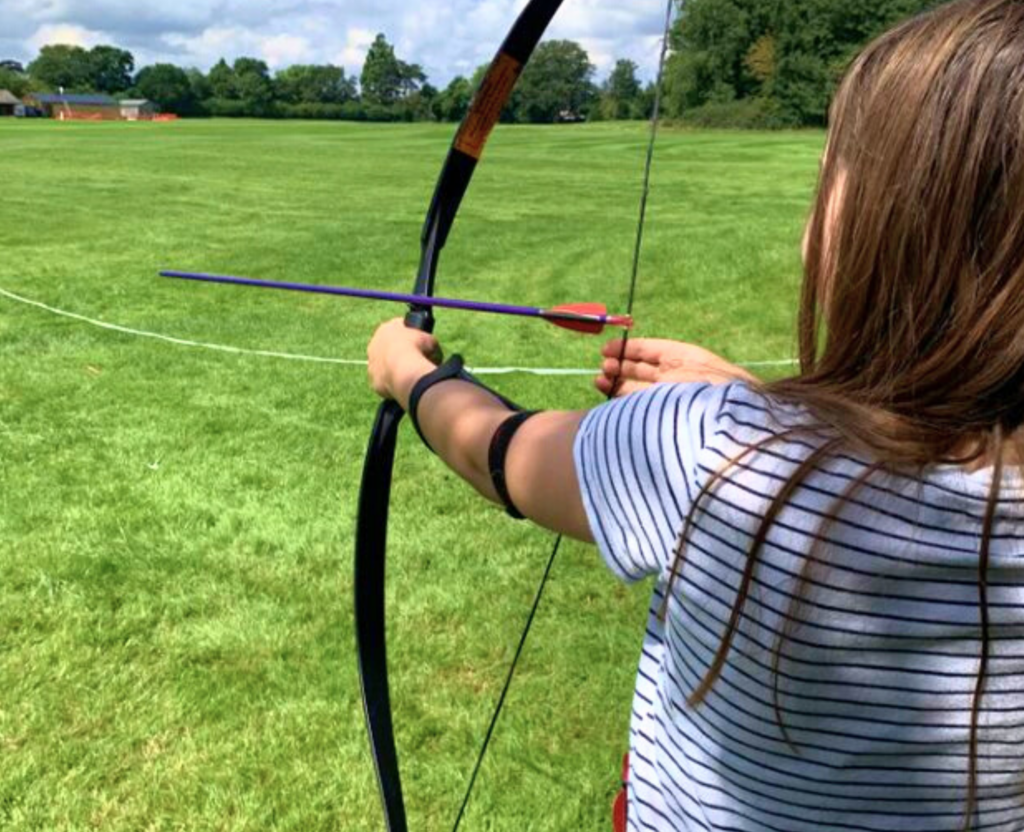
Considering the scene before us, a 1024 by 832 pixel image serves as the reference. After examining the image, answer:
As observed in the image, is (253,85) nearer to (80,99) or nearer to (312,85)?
(312,85)

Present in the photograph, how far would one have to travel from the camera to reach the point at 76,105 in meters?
66.8

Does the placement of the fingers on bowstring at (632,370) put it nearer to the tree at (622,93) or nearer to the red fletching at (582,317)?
the red fletching at (582,317)

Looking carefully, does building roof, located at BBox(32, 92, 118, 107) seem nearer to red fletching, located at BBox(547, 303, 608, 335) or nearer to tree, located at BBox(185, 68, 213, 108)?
tree, located at BBox(185, 68, 213, 108)

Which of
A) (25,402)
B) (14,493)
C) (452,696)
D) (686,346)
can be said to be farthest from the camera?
(25,402)

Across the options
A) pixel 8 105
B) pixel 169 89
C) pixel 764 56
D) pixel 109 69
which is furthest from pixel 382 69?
pixel 109 69

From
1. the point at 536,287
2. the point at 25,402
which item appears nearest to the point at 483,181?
the point at 536,287

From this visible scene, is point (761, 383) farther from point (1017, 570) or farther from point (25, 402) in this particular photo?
point (25, 402)

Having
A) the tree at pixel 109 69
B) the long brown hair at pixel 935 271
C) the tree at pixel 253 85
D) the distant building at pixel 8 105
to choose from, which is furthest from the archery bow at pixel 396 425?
the tree at pixel 109 69

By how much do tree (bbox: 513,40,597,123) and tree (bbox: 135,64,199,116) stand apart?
6082 centimetres

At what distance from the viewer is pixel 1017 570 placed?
0.72m

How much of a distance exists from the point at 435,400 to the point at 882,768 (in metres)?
0.49

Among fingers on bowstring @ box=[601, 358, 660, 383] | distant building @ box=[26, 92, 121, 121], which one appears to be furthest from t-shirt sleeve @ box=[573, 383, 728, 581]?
distant building @ box=[26, 92, 121, 121]

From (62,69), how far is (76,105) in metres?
11.4

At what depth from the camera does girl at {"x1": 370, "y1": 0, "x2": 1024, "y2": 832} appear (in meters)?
0.71
